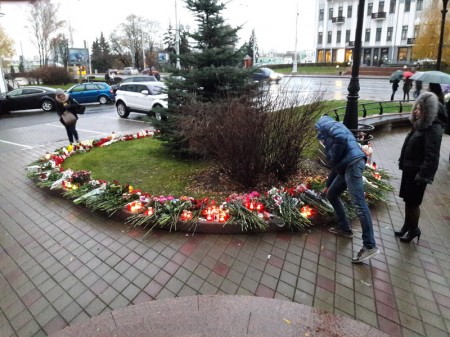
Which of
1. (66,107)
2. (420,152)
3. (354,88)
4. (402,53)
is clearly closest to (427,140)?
(420,152)

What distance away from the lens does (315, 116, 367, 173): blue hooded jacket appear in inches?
139

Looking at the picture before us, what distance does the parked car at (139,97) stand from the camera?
14.4 meters

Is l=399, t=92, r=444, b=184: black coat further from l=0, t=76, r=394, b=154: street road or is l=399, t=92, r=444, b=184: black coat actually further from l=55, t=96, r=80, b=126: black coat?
l=55, t=96, r=80, b=126: black coat

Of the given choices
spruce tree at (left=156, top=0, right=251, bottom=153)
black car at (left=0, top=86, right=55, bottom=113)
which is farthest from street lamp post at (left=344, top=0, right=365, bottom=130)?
black car at (left=0, top=86, right=55, bottom=113)

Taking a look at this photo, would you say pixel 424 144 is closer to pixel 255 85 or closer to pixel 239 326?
pixel 239 326

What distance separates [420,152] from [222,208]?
259 centimetres

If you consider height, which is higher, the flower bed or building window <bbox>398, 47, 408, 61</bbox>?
building window <bbox>398, 47, 408, 61</bbox>

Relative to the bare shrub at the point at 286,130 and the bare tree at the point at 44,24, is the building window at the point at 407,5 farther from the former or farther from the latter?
the bare shrub at the point at 286,130

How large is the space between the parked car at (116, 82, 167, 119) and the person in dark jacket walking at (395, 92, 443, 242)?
11772mm

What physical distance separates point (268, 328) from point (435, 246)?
262 centimetres

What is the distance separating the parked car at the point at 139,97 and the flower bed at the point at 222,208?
966 centimetres

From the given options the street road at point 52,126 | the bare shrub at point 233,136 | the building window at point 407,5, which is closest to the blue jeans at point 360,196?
the bare shrub at point 233,136

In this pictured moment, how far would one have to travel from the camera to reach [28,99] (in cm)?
1831

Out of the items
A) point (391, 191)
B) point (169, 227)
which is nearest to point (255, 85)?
point (391, 191)
